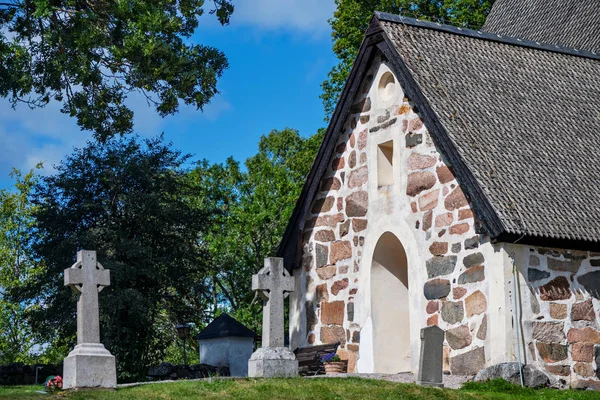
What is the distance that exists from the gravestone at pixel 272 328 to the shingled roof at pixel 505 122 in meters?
2.89

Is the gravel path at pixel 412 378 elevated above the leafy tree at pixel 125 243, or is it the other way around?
the leafy tree at pixel 125 243

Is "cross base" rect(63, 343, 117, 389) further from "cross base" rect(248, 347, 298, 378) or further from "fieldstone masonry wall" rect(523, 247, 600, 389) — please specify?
"fieldstone masonry wall" rect(523, 247, 600, 389)

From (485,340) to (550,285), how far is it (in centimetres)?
118

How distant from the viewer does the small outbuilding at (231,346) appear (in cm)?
2088

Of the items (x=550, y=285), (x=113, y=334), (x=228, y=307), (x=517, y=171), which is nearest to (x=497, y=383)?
(x=550, y=285)

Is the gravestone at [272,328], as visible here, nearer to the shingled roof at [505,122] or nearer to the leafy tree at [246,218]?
the shingled roof at [505,122]

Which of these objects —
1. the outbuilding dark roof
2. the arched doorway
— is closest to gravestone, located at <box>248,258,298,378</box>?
the arched doorway

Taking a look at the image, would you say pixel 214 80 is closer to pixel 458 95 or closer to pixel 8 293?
pixel 458 95

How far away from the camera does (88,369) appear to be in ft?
42.4

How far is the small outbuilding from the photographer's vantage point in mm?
20875

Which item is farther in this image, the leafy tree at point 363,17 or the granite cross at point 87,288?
the leafy tree at point 363,17

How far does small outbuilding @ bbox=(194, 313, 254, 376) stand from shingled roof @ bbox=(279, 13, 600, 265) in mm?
2836

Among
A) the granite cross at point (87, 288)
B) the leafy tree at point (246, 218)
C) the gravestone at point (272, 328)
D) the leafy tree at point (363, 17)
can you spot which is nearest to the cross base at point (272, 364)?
the gravestone at point (272, 328)

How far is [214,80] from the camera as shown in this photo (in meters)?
19.6
